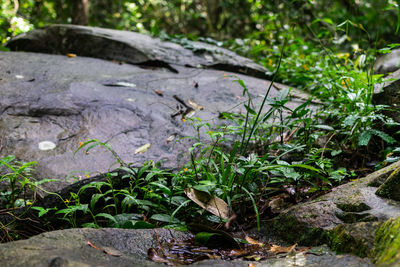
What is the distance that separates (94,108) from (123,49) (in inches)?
73.8

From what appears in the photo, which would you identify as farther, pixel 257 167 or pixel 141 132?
pixel 141 132

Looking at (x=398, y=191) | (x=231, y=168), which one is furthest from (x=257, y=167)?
(x=398, y=191)

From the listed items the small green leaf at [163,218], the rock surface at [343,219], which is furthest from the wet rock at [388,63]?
the small green leaf at [163,218]

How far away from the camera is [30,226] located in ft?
5.30

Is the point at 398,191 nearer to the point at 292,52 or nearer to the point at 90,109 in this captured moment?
the point at 90,109

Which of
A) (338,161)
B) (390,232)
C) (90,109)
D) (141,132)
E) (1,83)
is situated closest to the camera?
(390,232)

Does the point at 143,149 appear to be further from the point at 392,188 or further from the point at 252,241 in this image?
the point at 392,188

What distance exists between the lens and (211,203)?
4.81ft

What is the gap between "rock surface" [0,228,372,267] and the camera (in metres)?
0.90

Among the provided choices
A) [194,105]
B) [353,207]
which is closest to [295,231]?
[353,207]

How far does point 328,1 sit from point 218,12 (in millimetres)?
3569

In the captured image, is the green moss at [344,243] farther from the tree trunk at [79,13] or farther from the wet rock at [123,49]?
the tree trunk at [79,13]

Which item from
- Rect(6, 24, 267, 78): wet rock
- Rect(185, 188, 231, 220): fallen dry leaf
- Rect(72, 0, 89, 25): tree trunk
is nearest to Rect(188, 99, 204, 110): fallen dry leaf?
Rect(6, 24, 267, 78): wet rock

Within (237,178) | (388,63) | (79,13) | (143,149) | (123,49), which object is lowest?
(143,149)
